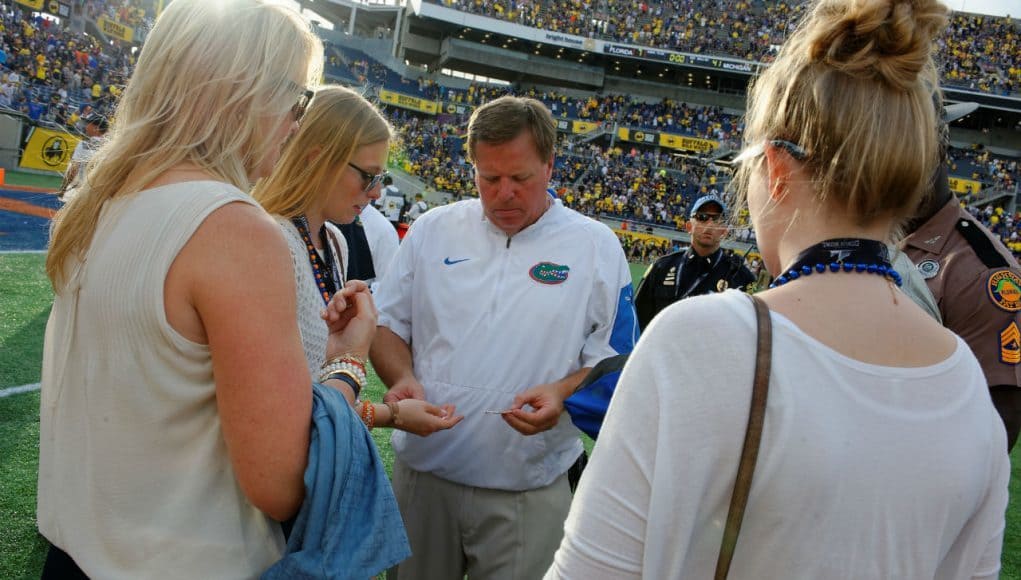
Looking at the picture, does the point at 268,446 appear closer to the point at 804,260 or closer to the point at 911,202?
the point at 804,260

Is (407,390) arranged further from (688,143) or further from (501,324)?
(688,143)

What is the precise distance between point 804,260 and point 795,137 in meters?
0.20

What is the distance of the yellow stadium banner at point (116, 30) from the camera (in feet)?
109

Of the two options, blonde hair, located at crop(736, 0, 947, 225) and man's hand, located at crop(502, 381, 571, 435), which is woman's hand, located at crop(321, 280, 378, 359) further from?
blonde hair, located at crop(736, 0, 947, 225)

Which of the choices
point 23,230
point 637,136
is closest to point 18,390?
point 23,230

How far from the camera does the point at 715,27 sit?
50.7 meters

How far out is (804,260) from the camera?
42.5 inches

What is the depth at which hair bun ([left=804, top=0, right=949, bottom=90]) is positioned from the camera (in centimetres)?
104

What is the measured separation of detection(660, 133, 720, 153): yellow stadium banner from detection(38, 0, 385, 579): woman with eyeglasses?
145 ft

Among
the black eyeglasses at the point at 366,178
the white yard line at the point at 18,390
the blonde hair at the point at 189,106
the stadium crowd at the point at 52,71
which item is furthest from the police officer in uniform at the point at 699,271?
the stadium crowd at the point at 52,71

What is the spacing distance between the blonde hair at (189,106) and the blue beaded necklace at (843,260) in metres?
1.01

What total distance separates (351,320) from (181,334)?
66 cm

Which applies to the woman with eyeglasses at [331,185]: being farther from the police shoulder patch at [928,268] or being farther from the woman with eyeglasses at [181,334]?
the police shoulder patch at [928,268]

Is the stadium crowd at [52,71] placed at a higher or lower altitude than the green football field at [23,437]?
lower
